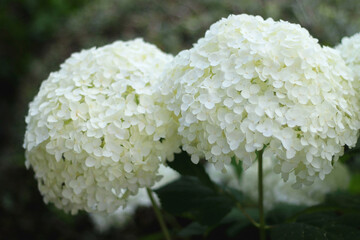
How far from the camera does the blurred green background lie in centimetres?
268

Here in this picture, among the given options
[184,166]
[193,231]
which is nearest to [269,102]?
[184,166]

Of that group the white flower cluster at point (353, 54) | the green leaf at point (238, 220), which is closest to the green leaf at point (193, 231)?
the green leaf at point (238, 220)

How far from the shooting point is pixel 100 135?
3.47ft

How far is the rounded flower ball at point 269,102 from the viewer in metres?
0.94

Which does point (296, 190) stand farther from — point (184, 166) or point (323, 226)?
point (184, 166)

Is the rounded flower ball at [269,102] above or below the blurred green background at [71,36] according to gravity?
below

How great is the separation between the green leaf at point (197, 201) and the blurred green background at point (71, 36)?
592 mm

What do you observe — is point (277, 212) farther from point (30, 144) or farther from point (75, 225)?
point (75, 225)

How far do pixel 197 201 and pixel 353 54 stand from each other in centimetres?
62

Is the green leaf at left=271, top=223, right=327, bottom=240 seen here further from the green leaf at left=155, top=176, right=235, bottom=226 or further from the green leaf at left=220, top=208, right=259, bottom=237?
the green leaf at left=220, top=208, right=259, bottom=237

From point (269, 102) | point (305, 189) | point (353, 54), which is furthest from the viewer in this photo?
point (305, 189)

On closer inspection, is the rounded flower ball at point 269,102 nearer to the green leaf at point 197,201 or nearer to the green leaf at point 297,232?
the green leaf at point 297,232

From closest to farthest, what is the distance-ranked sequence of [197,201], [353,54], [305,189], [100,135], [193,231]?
[100,135], [353,54], [197,201], [193,231], [305,189]

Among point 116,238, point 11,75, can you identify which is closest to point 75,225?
point 116,238
